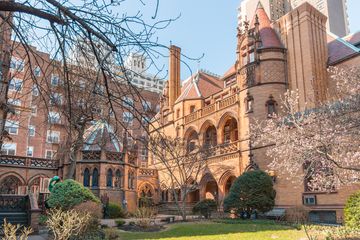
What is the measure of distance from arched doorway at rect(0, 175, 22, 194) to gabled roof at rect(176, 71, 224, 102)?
1878 cm

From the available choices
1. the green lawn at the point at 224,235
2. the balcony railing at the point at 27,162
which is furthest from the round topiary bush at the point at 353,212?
the balcony railing at the point at 27,162

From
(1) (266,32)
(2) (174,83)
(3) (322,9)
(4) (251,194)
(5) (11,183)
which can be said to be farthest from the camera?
(3) (322,9)

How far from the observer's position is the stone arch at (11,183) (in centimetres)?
2984

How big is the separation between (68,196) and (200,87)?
91.1 ft

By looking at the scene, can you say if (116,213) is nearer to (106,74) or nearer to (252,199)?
(252,199)

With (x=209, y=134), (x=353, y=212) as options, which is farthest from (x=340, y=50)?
(x=353, y=212)

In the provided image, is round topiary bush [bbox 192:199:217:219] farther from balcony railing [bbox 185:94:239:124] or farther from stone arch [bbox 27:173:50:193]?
stone arch [bbox 27:173:50:193]

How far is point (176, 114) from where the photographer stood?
40.4m

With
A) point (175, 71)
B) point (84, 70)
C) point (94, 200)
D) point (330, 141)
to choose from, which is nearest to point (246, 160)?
point (330, 141)

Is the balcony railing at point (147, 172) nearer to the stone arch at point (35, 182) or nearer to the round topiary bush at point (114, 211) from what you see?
the stone arch at point (35, 182)

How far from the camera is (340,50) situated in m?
28.3

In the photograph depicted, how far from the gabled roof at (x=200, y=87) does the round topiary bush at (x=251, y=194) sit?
63.0 feet

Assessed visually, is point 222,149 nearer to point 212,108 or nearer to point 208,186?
Result: point 212,108

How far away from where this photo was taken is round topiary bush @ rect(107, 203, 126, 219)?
24938 millimetres
